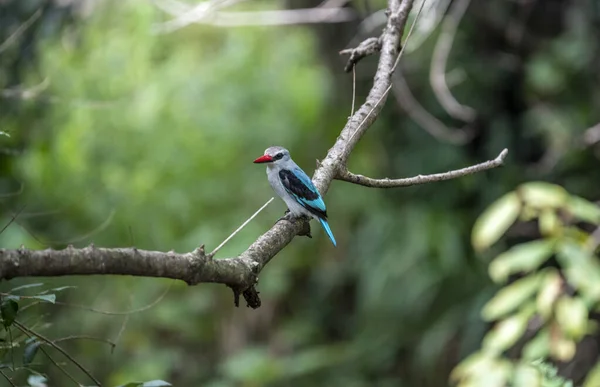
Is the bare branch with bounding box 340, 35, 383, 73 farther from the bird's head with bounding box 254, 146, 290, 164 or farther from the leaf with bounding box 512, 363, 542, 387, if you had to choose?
the leaf with bounding box 512, 363, 542, 387

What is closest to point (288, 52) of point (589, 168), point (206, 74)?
point (206, 74)

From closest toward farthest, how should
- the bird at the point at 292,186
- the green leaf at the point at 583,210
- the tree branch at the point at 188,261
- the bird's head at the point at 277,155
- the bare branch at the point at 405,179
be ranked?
the tree branch at the point at 188,261, the bare branch at the point at 405,179, the bird at the point at 292,186, the bird's head at the point at 277,155, the green leaf at the point at 583,210

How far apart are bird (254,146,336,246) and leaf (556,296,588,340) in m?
1.20

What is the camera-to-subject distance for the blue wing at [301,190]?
3.25m

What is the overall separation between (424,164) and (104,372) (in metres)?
3.25

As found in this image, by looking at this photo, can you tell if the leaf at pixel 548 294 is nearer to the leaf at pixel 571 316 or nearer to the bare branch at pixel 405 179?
the leaf at pixel 571 316

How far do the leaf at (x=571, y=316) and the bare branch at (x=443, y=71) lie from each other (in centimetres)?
187

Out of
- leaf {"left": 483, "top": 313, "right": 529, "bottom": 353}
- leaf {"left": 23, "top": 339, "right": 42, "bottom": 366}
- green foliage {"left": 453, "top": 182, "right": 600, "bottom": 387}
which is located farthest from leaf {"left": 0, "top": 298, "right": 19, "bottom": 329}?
leaf {"left": 483, "top": 313, "right": 529, "bottom": 353}

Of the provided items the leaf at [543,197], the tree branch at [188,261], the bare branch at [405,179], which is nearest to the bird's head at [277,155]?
the tree branch at [188,261]

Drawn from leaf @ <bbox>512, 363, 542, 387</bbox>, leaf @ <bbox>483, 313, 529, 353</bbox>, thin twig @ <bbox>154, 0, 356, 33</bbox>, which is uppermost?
thin twig @ <bbox>154, 0, 356, 33</bbox>

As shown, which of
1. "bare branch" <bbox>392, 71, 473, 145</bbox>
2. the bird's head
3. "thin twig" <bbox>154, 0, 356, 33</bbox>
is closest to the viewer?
the bird's head

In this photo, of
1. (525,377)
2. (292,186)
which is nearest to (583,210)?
(525,377)

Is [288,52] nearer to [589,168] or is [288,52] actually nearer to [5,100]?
[589,168]

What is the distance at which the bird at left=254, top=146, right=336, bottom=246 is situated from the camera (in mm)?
3299
